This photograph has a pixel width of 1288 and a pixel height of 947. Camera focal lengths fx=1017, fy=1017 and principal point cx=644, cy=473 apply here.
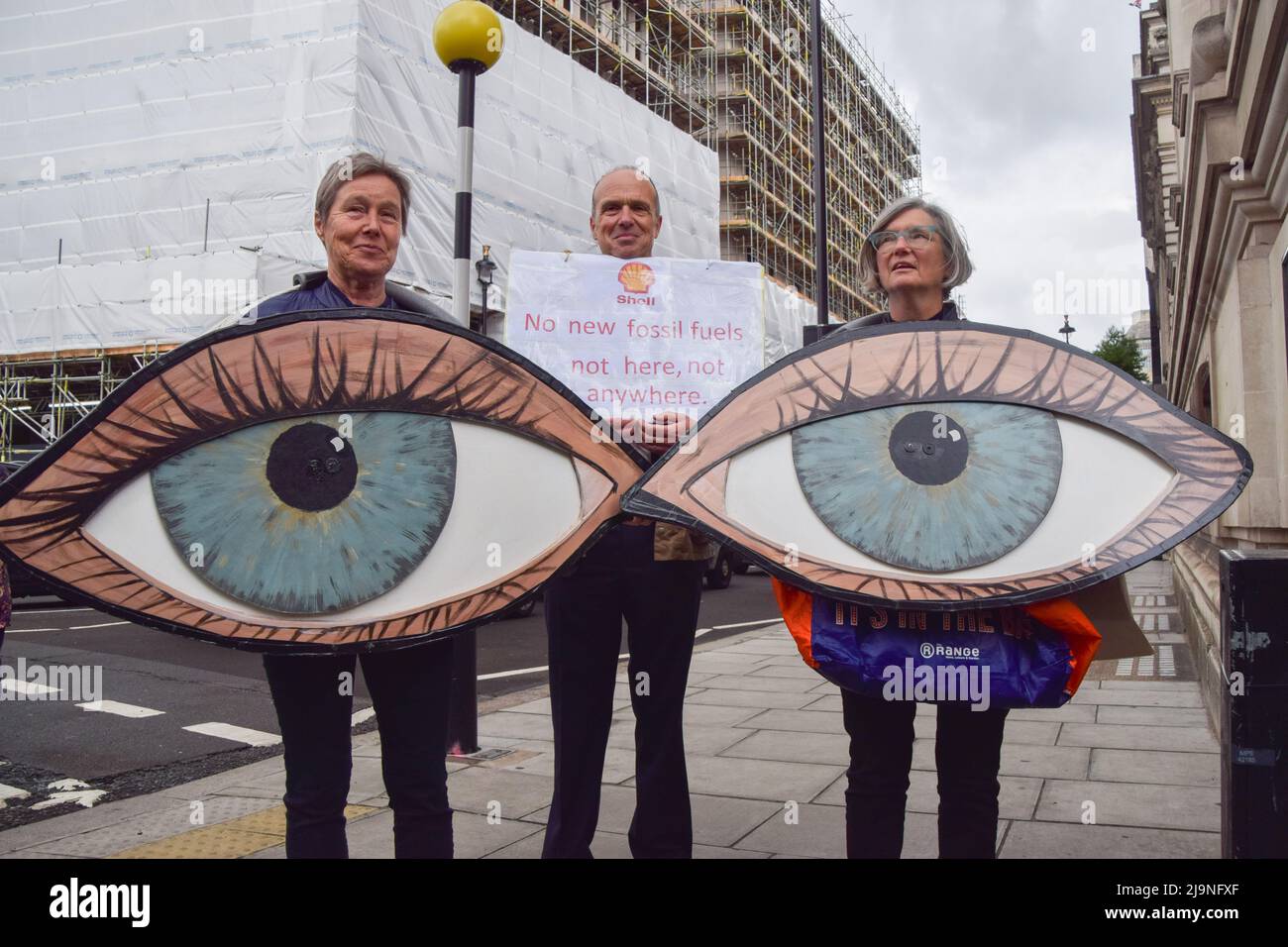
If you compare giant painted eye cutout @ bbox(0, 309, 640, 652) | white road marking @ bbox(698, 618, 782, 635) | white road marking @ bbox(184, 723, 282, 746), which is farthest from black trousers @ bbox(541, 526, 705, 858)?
white road marking @ bbox(698, 618, 782, 635)

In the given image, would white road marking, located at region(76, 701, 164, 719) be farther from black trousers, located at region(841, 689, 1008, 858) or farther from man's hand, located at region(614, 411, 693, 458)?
black trousers, located at region(841, 689, 1008, 858)

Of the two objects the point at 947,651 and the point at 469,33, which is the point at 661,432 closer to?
the point at 947,651

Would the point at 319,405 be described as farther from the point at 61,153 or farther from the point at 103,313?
the point at 61,153

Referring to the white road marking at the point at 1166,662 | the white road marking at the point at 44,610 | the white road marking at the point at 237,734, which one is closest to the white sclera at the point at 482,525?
the white road marking at the point at 237,734

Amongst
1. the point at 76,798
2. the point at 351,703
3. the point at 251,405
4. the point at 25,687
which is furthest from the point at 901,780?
the point at 25,687

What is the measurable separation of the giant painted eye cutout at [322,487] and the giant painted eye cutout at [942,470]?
0.91 ft

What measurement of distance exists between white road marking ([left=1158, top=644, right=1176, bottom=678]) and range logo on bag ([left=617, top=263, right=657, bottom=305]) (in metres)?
5.55

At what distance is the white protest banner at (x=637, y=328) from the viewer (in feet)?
13.2

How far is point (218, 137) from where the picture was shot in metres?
20.8

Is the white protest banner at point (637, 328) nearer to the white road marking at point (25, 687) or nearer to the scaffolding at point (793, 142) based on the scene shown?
the white road marking at point (25, 687)

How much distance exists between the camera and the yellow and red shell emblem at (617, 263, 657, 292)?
377cm

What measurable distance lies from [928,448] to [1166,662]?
272 inches

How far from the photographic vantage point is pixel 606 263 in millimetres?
3873
